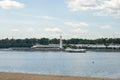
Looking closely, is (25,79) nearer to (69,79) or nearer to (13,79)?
(13,79)

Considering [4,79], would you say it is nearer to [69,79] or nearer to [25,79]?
[25,79]

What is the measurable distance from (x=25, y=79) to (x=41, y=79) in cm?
166

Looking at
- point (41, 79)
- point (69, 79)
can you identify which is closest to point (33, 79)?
point (41, 79)

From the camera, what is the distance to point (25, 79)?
1507 inches

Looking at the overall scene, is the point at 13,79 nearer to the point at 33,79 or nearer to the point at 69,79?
the point at 33,79

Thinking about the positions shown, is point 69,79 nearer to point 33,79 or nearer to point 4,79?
point 33,79

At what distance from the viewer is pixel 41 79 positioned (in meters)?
38.9

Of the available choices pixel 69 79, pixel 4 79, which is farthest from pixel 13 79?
pixel 69 79

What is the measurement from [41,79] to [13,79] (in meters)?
2.80

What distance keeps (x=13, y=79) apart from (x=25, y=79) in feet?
3.80

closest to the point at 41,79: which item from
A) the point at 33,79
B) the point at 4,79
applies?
the point at 33,79

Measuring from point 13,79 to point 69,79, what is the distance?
568 cm

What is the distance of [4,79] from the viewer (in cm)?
3759

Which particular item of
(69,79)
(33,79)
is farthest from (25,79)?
(69,79)
